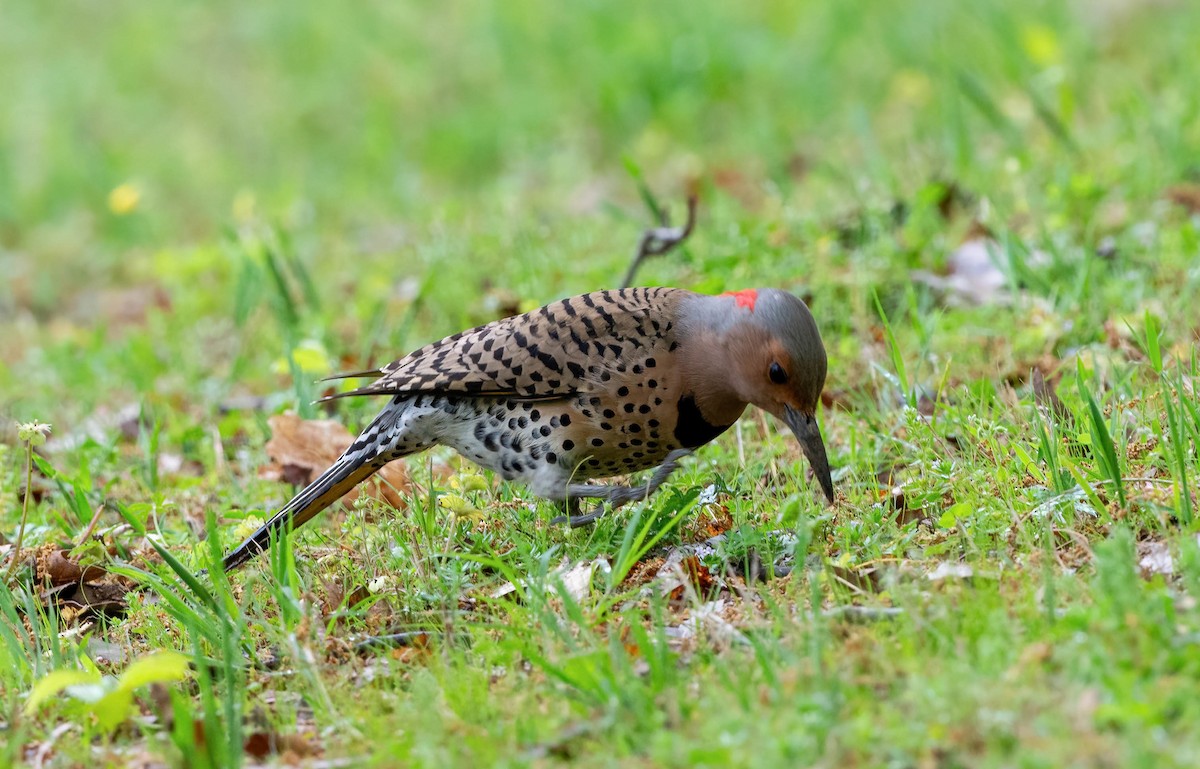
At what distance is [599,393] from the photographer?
4465mm

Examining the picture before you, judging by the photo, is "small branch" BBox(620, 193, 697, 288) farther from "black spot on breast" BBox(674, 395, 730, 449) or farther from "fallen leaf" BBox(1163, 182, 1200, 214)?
"fallen leaf" BBox(1163, 182, 1200, 214)

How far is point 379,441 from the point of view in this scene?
15.5ft

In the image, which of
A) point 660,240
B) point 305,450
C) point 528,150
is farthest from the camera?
point 528,150

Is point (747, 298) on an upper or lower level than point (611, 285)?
upper

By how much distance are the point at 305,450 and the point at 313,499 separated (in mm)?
822

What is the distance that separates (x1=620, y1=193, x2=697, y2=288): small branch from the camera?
236 inches

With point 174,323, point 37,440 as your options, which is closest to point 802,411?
point 37,440

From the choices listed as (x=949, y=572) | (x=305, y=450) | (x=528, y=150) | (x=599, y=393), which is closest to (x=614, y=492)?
(x=599, y=393)

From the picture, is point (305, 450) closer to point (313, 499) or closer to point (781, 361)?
point (313, 499)

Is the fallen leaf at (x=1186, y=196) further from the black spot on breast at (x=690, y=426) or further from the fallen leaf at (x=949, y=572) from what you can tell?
the fallen leaf at (x=949, y=572)

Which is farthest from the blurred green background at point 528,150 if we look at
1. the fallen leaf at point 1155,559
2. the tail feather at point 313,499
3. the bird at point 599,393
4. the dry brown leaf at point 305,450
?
the fallen leaf at point 1155,559

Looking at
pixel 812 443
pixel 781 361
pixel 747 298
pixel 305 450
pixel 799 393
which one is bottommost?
pixel 305 450

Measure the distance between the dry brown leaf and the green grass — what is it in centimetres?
13

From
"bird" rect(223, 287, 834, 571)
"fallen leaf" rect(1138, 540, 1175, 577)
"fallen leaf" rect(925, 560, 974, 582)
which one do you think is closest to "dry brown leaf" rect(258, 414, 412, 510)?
"bird" rect(223, 287, 834, 571)
